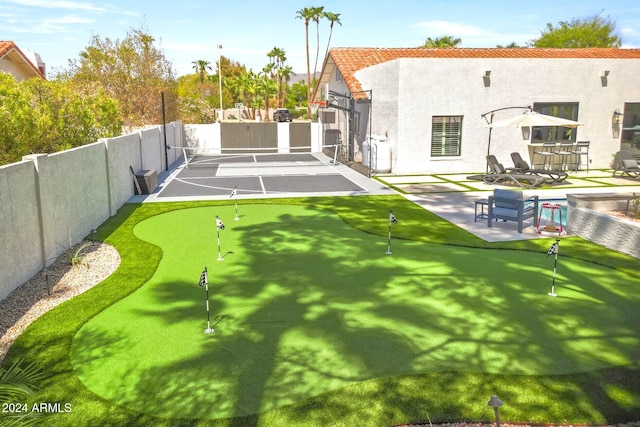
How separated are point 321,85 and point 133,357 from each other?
39886 mm

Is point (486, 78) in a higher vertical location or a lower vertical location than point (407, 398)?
higher

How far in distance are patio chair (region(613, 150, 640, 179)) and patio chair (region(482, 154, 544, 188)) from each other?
4894 millimetres

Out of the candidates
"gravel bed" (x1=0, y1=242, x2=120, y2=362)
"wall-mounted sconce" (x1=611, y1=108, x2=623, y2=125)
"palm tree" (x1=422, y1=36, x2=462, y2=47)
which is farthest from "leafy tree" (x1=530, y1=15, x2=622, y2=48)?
"gravel bed" (x1=0, y1=242, x2=120, y2=362)

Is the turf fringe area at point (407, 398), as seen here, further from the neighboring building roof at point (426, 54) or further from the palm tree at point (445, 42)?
the palm tree at point (445, 42)

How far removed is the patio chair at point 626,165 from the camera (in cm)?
2289

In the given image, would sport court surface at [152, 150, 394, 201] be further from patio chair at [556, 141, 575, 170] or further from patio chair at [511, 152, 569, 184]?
patio chair at [556, 141, 575, 170]

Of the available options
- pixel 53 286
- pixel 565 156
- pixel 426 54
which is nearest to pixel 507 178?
pixel 565 156

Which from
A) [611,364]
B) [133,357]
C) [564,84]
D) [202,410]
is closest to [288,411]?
[202,410]

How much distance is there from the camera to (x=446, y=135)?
996 inches

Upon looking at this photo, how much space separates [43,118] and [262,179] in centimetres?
1051

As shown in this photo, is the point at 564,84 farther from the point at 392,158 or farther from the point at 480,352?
the point at 480,352

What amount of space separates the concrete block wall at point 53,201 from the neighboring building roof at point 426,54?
1726cm

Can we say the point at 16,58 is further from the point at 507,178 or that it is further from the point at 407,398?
the point at 407,398

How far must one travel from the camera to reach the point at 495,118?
25.5 meters
